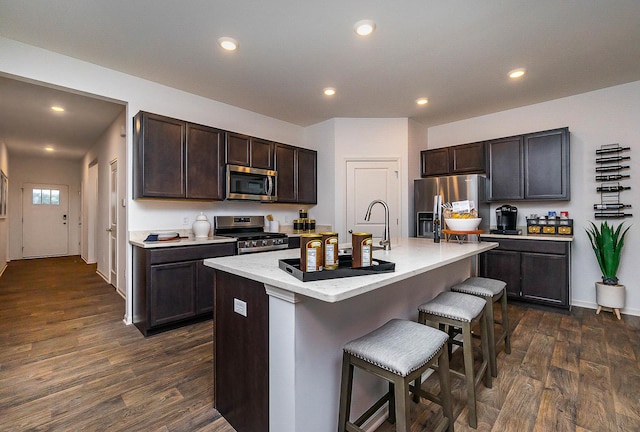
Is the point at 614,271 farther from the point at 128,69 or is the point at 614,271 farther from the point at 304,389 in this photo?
the point at 128,69

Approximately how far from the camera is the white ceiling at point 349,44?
2.11 m

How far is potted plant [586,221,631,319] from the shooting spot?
3.26m

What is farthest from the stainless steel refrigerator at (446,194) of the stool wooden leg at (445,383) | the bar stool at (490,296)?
the stool wooden leg at (445,383)

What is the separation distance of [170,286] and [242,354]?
1.75m

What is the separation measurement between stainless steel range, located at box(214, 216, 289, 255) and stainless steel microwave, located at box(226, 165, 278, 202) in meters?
0.40

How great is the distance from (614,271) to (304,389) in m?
3.97

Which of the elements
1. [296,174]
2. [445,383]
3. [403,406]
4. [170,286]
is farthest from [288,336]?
[296,174]

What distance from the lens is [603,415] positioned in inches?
67.1

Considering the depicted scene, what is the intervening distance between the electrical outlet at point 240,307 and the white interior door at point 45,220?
8.74 m

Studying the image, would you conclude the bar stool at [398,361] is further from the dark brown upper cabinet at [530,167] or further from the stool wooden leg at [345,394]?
the dark brown upper cabinet at [530,167]

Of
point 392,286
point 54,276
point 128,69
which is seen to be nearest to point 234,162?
point 128,69

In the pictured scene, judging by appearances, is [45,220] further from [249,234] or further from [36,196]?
[249,234]

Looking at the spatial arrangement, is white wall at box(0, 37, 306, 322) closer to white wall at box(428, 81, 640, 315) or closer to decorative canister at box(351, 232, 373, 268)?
decorative canister at box(351, 232, 373, 268)

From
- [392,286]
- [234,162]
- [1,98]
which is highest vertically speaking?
[1,98]
